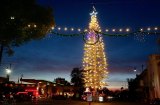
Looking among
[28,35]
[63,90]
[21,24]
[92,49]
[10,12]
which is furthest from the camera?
[63,90]

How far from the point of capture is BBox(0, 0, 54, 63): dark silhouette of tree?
1750 centimetres

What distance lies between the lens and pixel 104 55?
62656 mm

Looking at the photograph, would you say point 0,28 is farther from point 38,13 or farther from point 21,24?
point 38,13

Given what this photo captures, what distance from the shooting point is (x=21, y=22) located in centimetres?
1903

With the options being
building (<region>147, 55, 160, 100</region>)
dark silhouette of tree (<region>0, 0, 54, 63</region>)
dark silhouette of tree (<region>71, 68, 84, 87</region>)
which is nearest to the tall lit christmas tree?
building (<region>147, 55, 160, 100</region>)

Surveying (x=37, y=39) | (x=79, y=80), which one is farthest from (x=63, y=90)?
(x=37, y=39)

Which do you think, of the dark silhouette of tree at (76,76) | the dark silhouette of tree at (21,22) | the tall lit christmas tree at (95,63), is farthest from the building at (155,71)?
the dark silhouette of tree at (76,76)

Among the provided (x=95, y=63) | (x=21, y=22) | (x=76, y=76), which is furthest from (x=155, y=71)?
(x=76, y=76)

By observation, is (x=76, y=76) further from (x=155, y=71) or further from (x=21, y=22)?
(x=21, y=22)

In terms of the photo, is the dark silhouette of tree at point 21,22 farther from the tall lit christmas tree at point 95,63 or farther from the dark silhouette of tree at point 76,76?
the dark silhouette of tree at point 76,76

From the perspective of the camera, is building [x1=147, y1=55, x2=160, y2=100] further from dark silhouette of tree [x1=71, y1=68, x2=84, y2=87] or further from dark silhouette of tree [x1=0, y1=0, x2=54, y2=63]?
dark silhouette of tree [x1=71, y1=68, x2=84, y2=87]

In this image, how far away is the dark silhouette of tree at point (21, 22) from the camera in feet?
57.4

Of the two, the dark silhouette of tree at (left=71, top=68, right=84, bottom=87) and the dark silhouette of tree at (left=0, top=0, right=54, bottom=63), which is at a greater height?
the dark silhouette of tree at (left=71, top=68, right=84, bottom=87)

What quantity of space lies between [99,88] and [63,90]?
43755 mm
